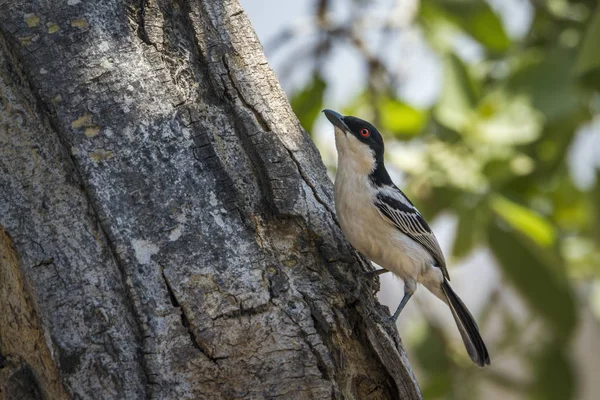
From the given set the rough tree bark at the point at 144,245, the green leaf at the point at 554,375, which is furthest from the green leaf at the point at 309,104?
the green leaf at the point at 554,375

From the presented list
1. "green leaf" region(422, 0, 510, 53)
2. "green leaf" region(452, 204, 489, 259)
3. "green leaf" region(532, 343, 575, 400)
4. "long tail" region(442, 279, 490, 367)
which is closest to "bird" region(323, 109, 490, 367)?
"long tail" region(442, 279, 490, 367)

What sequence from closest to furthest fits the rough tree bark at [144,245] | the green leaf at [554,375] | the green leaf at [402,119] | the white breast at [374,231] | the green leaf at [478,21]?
the rough tree bark at [144,245] < the white breast at [374,231] < the green leaf at [478,21] < the green leaf at [402,119] < the green leaf at [554,375]

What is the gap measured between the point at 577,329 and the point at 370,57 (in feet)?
7.91

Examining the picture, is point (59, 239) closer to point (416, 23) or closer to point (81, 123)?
point (81, 123)

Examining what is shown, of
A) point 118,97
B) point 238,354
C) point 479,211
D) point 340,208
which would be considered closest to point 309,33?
point 479,211

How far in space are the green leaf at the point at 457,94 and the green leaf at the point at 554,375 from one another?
5.91 ft

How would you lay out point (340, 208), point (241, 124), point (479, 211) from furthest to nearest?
point (479, 211)
point (340, 208)
point (241, 124)

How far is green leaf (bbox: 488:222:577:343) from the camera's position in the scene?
445 centimetres

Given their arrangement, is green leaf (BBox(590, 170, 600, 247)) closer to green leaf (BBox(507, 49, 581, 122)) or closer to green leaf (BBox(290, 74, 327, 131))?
green leaf (BBox(507, 49, 581, 122))

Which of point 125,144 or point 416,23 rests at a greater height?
point 416,23

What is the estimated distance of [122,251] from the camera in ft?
7.45

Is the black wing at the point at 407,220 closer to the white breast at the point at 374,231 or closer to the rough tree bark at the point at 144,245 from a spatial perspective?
the white breast at the point at 374,231

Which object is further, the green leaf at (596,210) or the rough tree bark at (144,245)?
the green leaf at (596,210)

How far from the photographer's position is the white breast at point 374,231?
141 inches
